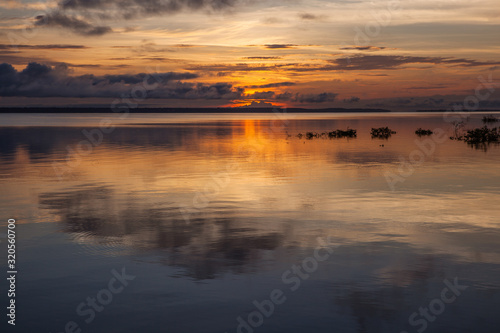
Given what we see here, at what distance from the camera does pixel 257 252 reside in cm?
1414

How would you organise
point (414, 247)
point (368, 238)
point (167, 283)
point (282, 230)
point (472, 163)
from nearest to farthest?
point (167, 283) < point (414, 247) < point (368, 238) < point (282, 230) < point (472, 163)

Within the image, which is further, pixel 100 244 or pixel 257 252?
pixel 100 244

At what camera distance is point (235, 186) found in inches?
1019

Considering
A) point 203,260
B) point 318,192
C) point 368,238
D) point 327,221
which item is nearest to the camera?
point 203,260

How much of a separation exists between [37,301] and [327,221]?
9965mm

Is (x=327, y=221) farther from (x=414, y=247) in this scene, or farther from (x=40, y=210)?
(x=40, y=210)

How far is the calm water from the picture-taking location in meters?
10.3

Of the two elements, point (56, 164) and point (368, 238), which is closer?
point (368, 238)

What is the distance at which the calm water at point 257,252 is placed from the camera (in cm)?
1030

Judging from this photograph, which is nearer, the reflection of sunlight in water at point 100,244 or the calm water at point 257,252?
the calm water at point 257,252

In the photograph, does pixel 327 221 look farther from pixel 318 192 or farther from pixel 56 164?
pixel 56 164

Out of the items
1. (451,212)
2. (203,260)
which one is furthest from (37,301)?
(451,212)

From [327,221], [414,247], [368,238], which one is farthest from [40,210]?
[414,247]

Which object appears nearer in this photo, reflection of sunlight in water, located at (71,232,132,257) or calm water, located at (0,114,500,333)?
calm water, located at (0,114,500,333)
